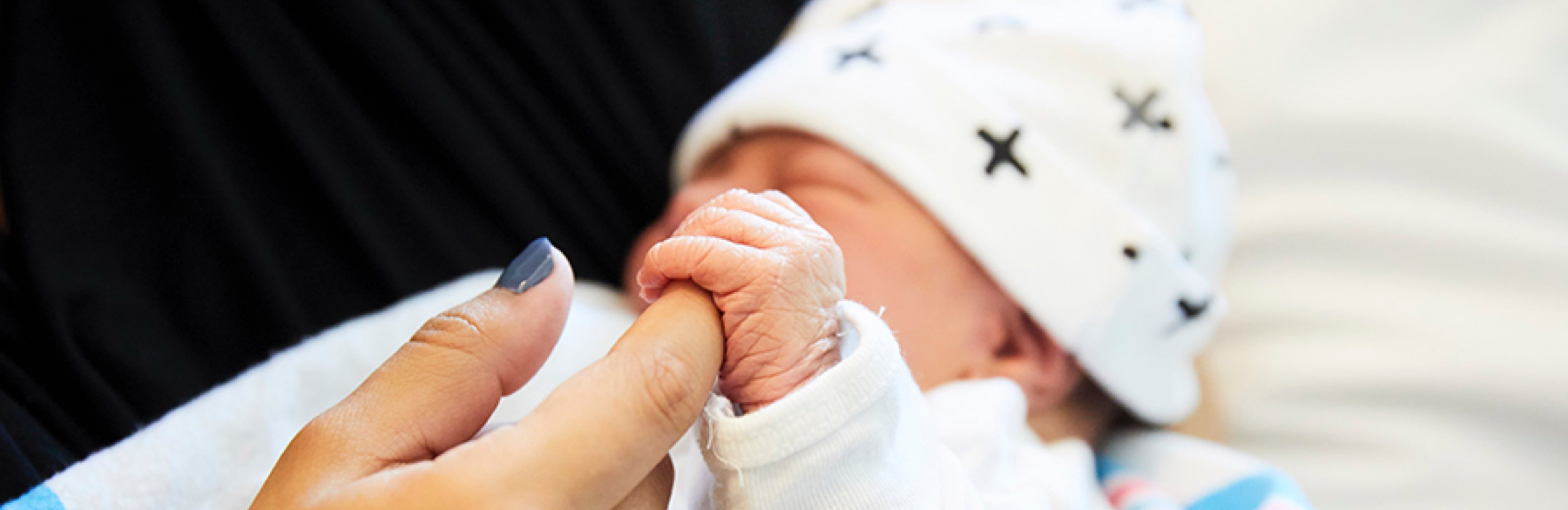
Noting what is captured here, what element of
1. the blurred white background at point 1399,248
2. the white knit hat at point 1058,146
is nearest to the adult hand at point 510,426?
the white knit hat at point 1058,146

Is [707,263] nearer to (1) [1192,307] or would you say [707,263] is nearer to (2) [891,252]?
(2) [891,252]

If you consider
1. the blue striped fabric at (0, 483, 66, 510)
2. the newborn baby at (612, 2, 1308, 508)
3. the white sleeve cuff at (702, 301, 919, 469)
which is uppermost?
the blue striped fabric at (0, 483, 66, 510)

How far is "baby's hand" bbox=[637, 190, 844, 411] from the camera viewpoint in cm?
43

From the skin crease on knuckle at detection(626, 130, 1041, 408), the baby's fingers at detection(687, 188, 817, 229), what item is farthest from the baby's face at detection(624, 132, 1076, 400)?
the baby's fingers at detection(687, 188, 817, 229)

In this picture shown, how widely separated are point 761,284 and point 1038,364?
50cm

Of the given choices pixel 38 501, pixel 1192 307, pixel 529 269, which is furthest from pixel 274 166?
pixel 1192 307

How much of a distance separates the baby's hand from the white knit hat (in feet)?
1.11

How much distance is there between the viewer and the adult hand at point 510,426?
13.2 inches

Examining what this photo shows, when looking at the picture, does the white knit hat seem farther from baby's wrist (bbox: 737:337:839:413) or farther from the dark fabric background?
baby's wrist (bbox: 737:337:839:413)

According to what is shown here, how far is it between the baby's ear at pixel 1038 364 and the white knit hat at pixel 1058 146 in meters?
0.02

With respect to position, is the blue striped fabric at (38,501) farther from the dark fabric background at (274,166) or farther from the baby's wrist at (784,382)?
the baby's wrist at (784,382)

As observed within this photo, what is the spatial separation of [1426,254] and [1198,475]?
1.21 feet

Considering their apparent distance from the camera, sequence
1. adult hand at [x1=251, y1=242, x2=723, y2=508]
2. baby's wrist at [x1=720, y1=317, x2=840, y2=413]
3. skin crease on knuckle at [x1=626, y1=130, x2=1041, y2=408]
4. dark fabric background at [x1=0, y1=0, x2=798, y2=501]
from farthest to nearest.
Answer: skin crease on knuckle at [x1=626, y1=130, x2=1041, y2=408], dark fabric background at [x1=0, y1=0, x2=798, y2=501], baby's wrist at [x1=720, y1=317, x2=840, y2=413], adult hand at [x1=251, y1=242, x2=723, y2=508]

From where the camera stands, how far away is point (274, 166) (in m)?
0.77
